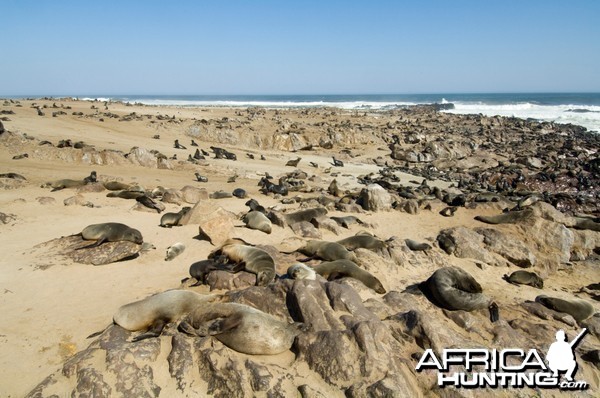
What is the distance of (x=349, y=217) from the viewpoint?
424 inches

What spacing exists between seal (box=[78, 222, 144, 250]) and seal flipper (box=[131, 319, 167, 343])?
11.1ft

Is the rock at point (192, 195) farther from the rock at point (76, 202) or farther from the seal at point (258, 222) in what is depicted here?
the seal at point (258, 222)

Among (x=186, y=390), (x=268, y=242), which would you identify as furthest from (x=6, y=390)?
(x=268, y=242)

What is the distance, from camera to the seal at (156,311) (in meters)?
4.68

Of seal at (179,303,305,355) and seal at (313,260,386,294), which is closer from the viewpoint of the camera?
seal at (179,303,305,355)

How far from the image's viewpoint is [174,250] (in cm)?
771

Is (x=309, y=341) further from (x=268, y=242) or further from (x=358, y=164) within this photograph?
(x=358, y=164)

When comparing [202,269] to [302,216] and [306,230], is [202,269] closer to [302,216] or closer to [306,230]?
[306,230]

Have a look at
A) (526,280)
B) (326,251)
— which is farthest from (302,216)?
(526,280)

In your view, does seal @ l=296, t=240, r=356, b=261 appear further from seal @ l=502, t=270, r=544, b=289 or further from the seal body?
seal @ l=502, t=270, r=544, b=289

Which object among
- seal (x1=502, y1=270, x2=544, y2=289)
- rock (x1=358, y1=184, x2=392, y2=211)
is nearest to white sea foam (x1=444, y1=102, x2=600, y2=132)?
rock (x1=358, y1=184, x2=392, y2=211)

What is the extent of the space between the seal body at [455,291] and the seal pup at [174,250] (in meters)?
4.94

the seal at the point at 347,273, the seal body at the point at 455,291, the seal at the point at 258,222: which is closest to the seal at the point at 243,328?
the seal at the point at 347,273

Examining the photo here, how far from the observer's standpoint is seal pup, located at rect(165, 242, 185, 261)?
754 cm
